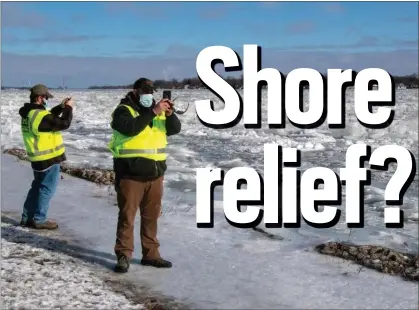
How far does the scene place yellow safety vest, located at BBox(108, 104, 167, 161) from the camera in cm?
550

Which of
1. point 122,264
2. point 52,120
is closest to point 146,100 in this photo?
point 122,264

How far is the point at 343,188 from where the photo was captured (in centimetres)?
1065

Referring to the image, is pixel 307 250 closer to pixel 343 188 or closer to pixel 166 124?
pixel 166 124

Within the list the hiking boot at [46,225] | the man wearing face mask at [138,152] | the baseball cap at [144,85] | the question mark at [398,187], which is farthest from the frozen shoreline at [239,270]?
the baseball cap at [144,85]

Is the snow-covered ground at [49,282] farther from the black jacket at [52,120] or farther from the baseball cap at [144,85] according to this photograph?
the baseball cap at [144,85]

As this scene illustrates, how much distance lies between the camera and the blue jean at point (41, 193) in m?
7.23

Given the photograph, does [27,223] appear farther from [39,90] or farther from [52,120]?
[39,90]

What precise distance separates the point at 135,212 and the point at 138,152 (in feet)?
1.95

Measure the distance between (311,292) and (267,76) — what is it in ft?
13.5

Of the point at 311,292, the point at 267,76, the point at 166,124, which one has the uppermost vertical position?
the point at 267,76

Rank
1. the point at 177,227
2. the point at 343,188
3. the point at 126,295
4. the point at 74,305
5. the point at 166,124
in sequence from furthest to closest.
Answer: the point at 343,188 → the point at 177,227 → the point at 166,124 → the point at 126,295 → the point at 74,305

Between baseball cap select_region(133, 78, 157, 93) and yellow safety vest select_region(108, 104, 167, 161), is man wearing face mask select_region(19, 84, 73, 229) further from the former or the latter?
baseball cap select_region(133, 78, 157, 93)

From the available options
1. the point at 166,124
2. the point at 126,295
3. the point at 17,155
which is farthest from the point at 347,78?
the point at 17,155

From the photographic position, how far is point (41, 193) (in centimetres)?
725
